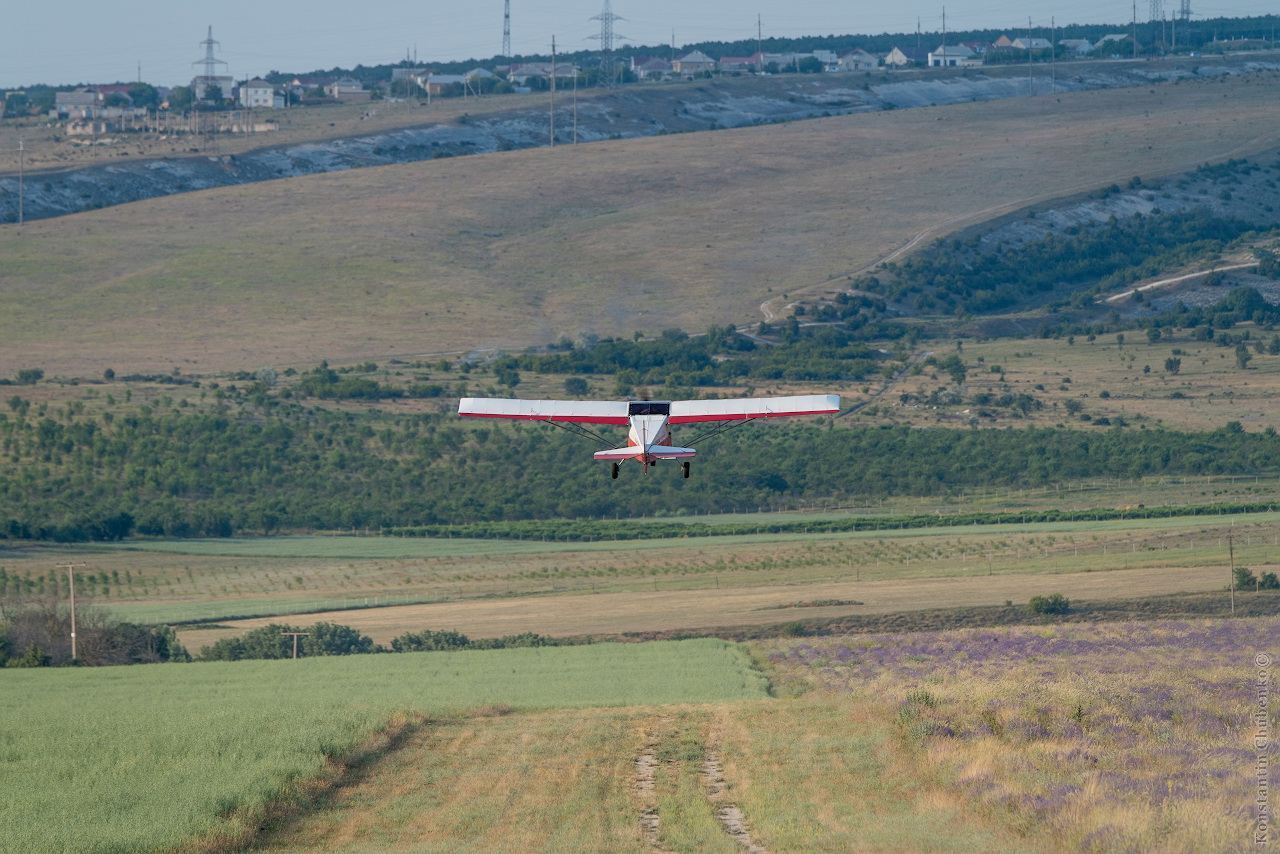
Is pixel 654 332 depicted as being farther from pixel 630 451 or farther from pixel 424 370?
pixel 630 451

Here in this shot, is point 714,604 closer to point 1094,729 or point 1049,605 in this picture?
point 1049,605

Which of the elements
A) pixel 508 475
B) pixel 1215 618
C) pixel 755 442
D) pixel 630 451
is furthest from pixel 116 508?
pixel 630 451

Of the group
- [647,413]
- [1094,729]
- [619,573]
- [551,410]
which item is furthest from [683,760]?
[619,573]

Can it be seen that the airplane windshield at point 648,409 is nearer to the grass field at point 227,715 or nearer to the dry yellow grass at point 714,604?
the grass field at point 227,715

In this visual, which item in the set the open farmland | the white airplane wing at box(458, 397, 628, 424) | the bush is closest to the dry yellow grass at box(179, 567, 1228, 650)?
the bush

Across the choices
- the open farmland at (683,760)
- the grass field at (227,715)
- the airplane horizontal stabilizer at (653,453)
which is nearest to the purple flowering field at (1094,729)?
the open farmland at (683,760)

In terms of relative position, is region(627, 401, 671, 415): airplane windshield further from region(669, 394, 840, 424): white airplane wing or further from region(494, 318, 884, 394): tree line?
region(494, 318, 884, 394): tree line
